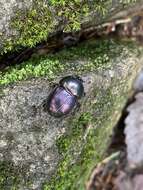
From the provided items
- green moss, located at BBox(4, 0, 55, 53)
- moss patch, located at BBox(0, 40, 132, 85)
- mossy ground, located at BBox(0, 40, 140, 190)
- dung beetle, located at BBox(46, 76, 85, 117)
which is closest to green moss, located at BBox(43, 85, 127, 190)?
mossy ground, located at BBox(0, 40, 140, 190)

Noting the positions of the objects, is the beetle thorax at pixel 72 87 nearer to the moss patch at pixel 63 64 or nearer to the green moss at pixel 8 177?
the moss patch at pixel 63 64

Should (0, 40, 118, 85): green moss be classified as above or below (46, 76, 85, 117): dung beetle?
above

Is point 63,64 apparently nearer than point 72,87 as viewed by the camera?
No

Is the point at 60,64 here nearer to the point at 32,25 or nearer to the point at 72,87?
the point at 72,87

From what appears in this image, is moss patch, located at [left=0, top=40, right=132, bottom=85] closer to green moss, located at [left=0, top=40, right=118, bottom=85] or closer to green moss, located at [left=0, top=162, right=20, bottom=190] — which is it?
green moss, located at [left=0, top=40, right=118, bottom=85]

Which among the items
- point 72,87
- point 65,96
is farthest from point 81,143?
point 72,87
